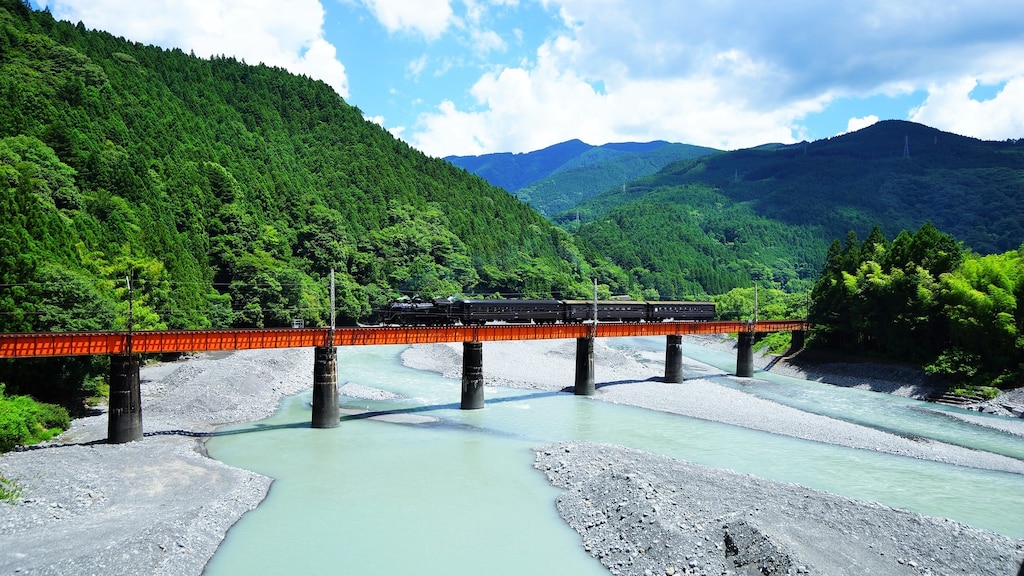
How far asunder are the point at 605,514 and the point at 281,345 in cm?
2710

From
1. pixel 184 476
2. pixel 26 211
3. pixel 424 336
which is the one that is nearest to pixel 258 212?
pixel 26 211

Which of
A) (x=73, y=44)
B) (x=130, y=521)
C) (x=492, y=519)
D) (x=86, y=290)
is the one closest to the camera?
(x=130, y=521)

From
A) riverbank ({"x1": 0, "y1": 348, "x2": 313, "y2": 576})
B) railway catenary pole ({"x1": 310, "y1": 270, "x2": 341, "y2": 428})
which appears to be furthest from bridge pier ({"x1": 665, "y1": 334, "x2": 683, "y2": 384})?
riverbank ({"x1": 0, "y1": 348, "x2": 313, "y2": 576})

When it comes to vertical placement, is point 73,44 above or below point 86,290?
above

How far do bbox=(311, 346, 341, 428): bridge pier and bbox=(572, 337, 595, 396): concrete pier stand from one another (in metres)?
24.2

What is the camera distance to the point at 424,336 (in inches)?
2040

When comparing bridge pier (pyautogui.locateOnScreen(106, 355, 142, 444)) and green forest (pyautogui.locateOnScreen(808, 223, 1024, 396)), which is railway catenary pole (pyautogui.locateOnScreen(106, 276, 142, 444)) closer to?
bridge pier (pyautogui.locateOnScreen(106, 355, 142, 444))

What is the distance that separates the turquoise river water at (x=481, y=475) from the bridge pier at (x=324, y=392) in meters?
1.37

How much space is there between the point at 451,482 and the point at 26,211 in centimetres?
4512

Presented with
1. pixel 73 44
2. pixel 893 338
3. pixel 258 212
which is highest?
pixel 73 44

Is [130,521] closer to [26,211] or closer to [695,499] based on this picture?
[695,499]

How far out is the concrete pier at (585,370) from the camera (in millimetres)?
60594

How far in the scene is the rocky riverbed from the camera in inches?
874

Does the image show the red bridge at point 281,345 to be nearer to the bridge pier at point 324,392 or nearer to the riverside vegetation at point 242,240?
the bridge pier at point 324,392
